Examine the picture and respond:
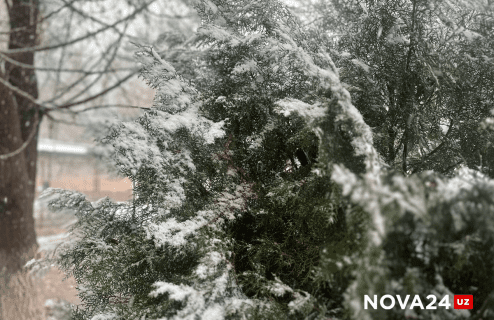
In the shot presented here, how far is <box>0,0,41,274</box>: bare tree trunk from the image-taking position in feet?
14.5

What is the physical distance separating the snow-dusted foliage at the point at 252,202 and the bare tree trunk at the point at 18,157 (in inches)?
90.2

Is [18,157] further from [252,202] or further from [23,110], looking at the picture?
[252,202]

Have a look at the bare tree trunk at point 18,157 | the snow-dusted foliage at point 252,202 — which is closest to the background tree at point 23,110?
the bare tree trunk at point 18,157

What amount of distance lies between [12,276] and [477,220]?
4971mm

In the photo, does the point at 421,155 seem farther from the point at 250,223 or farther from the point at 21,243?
the point at 21,243

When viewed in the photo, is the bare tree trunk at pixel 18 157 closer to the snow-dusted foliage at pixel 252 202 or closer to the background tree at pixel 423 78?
the snow-dusted foliage at pixel 252 202

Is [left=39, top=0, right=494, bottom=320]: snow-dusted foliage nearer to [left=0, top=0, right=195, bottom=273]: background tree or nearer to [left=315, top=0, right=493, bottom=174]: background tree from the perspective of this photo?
[left=315, top=0, right=493, bottom=174]: background tree

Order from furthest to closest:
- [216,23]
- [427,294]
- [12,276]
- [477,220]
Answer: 1. [12,276]
2. [216,23]
3. [427,294]
4. [477,220]

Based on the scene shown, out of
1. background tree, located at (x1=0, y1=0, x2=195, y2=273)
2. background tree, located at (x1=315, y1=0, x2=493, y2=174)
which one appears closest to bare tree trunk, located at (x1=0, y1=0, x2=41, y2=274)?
background tree, located at (x1=0, y1=0, x2=195, y2=273)

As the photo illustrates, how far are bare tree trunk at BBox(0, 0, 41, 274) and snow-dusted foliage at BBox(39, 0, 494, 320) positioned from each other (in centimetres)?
229

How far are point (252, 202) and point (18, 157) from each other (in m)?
3.79

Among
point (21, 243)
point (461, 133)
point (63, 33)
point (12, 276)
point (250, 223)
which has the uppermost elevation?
point (63, 33)

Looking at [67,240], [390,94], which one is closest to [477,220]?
[390,94]

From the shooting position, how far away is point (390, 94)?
2.30 m
